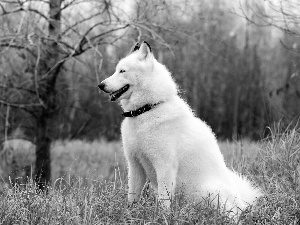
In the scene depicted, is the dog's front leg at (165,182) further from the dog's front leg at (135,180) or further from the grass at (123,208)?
the dog's front leg at (135,180)

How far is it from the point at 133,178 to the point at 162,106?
0.65 meters

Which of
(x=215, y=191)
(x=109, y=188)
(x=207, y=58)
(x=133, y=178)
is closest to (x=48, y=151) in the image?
(x=109, y=188)

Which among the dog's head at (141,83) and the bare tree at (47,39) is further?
the bare tree at (47,39)

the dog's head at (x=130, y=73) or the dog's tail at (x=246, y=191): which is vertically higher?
the dog's head at (x=130, y=73)

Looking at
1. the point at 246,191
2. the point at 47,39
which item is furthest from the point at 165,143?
the point at 47,39

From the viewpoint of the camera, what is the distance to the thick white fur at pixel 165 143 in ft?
12.5

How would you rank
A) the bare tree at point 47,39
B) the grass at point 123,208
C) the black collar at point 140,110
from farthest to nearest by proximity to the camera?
the bare tree at point 47,39 < the black collar at point 140,110 < the grass at point 123,208

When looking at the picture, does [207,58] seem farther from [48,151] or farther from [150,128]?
[150,128]

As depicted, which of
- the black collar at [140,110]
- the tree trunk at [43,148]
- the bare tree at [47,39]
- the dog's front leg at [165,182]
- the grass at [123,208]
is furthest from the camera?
the tree trunk at [43,148]

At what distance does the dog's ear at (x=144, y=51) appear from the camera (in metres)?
4.05

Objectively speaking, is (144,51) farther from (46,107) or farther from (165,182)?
(46,107)

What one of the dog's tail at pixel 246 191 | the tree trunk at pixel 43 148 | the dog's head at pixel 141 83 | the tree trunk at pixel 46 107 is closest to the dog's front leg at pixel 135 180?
the dog's head at pixel 141 83

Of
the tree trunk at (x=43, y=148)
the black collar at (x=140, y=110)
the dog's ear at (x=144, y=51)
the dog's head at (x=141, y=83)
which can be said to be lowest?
the tree trunk at (x=43, y=148)

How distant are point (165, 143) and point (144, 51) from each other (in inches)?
31.7
